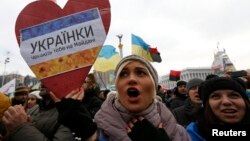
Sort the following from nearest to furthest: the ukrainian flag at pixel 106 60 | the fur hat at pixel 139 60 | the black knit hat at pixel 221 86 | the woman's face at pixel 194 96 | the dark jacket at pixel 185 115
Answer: the fur hat at pixel 139 60, the black knit hat at pixel 221 86, the dark jacket at pixel 185 115, the woman's face at pixel 194 96, the ukrainian flag at pixel 106 60

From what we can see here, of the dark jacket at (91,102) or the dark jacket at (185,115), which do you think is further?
the dark jacket at (91,102)

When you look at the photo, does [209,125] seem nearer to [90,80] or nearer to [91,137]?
[91,137]

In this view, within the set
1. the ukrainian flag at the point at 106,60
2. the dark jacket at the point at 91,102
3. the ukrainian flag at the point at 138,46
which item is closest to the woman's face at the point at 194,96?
the dark jacket at the point at 91,102

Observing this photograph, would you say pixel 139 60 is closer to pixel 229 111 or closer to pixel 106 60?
pixel 229 111

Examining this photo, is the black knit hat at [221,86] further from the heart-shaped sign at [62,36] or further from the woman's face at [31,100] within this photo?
the woman's face at [31,100]

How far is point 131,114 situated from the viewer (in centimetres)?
198

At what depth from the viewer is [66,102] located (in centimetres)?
193

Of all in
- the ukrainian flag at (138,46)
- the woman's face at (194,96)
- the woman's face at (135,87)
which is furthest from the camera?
the ukrainian flag at (138,46)

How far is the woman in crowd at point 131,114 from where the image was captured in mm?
1866

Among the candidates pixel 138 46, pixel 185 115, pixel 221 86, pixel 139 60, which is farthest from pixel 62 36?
pixel 138 46

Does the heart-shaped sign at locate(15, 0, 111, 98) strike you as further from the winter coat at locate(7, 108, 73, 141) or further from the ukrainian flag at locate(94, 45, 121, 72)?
the ukrainian flag at locate(94, 45, 121, 72)

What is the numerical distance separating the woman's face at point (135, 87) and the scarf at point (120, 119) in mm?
41

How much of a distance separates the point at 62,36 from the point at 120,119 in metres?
0.78

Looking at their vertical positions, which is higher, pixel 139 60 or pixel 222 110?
pixel 139 60
